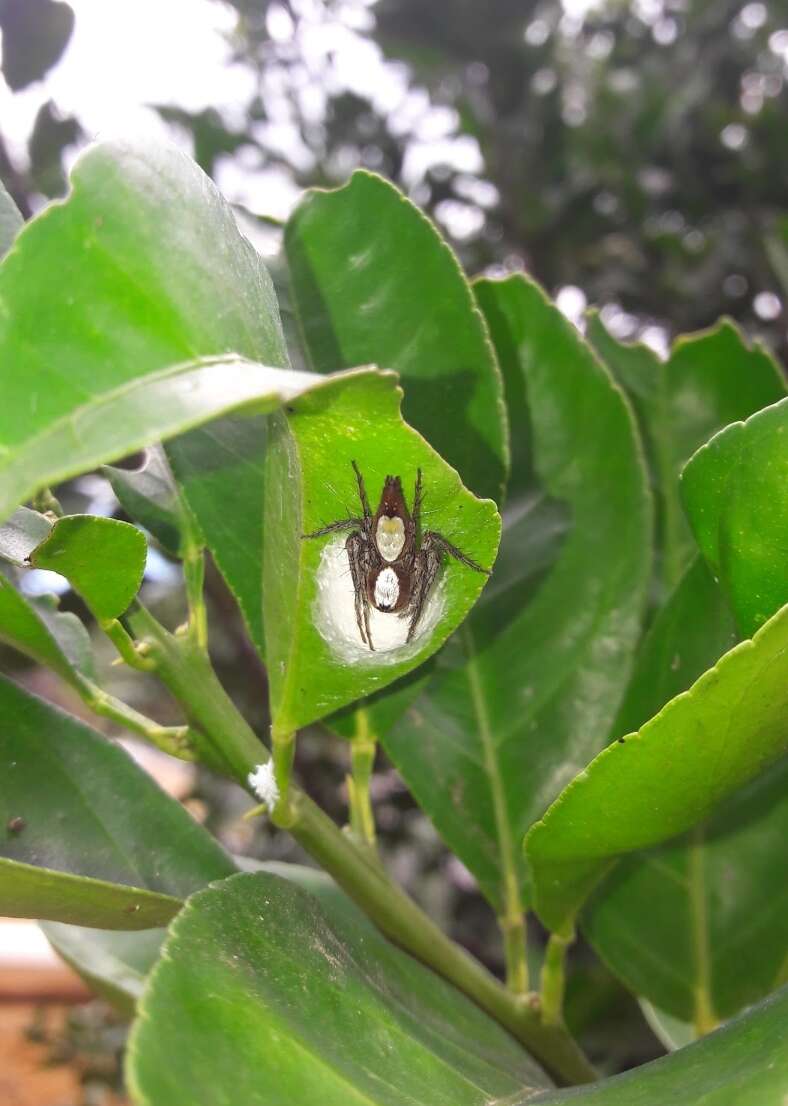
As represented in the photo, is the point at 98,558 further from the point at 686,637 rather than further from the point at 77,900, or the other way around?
the point at 686,637

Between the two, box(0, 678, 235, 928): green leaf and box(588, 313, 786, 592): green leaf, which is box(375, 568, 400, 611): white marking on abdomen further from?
box(588, 313, 786, 592): green leaf

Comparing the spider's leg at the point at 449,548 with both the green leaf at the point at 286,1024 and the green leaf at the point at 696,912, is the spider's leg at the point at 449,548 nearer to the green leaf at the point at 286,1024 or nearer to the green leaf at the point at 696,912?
A: the green leaf at the point at 286,1024

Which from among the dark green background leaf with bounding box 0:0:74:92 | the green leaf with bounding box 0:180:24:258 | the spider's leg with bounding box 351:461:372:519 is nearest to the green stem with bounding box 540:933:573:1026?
the spider's leg with bounding box 351:461:372:519

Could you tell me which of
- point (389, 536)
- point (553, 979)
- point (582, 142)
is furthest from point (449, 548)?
point (582, 142)

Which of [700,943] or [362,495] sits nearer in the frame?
[362,495]

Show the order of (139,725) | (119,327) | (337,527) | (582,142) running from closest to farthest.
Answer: (119,327) < (337,527) < (139,725) < (582,142)

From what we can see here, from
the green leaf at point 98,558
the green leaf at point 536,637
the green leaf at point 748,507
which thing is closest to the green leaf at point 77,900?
the green leaf at point 98,558
